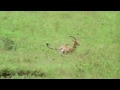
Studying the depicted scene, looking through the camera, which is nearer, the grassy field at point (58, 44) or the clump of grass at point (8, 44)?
the grassy field at point (58, 44)

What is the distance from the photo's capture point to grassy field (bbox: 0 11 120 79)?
8203 mm

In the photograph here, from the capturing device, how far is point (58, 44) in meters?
8.92

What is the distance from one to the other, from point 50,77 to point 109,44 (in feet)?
A: 5.48

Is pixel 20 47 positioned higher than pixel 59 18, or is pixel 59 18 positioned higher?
pixel 59 18

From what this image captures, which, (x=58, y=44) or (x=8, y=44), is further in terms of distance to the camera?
(x=58, y=44)

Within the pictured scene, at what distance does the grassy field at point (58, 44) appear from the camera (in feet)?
26.9

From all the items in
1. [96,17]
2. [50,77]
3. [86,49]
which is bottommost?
[50,77]

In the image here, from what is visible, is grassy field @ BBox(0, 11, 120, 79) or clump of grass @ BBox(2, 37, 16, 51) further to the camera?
clump of grass @ BBox(2, 37, 16, 51)

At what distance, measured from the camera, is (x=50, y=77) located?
8008 millimetres
